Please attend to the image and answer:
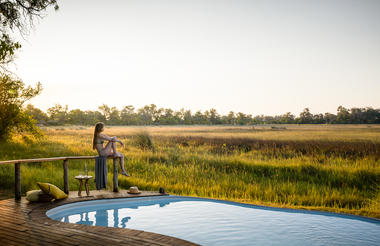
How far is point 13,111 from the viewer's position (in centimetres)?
1583

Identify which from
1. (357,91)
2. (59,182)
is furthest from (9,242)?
(357,91)

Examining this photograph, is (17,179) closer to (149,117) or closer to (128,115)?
(128,115)

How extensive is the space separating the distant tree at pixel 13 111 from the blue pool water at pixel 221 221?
1115 centimetres

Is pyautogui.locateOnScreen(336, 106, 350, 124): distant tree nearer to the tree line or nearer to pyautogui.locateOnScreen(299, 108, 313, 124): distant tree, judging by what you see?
pyautogui.locateOnScreen(299, 108, 313, 124): distant tree

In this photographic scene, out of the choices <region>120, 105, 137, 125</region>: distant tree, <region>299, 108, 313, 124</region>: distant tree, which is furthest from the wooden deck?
<region>120, 105, 137, 125</region>: distant tree

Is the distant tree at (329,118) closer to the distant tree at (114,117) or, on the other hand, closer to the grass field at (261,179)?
the grass field at (261,179)

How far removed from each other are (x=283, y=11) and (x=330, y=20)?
2716mm

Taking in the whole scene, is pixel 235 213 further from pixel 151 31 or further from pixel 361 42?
pixel 361 42

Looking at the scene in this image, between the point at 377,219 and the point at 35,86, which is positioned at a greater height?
the point at 35,86

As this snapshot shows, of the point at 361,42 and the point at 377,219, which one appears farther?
the point at 361,42

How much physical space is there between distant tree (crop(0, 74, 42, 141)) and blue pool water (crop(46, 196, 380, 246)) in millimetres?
11148

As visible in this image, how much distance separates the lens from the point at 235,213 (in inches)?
281

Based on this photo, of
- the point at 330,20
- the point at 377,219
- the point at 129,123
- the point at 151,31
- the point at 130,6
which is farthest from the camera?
the point at 129,123

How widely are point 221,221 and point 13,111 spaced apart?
1397 centimetres
